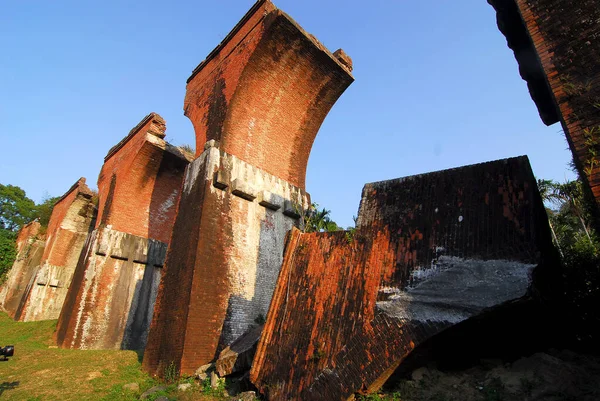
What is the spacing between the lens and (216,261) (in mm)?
8641

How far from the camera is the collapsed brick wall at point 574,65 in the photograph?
136 inches

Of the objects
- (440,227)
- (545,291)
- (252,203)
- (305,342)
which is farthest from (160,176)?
(545,291)

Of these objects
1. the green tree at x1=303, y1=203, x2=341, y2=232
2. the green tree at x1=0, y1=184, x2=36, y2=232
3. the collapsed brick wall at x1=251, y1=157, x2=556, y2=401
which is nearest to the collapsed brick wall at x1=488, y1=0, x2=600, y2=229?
the collapsed brick wall at x1=251, y1=157, x2=556, y2=401

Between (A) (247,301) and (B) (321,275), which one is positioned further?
(A) (247,301)

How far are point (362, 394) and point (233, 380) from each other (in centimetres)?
285

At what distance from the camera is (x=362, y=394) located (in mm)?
4773

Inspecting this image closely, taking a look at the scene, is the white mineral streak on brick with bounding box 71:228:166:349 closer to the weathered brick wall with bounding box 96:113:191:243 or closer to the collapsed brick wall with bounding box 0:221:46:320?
the weathered brick wall with bounding box 96:113:191:243

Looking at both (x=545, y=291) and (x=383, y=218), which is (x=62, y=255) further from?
(x=545, y=291)

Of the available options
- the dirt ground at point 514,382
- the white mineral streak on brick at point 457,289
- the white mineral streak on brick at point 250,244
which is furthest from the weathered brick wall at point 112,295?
the white mineral streak on brick at point 457,289

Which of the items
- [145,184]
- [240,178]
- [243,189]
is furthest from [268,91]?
[145,184]

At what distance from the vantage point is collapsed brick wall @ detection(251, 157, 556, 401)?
4.54 m

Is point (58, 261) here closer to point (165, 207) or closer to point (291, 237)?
point (165, 207)

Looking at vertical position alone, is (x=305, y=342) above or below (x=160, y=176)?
below

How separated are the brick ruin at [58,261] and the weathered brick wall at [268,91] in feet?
31.8
